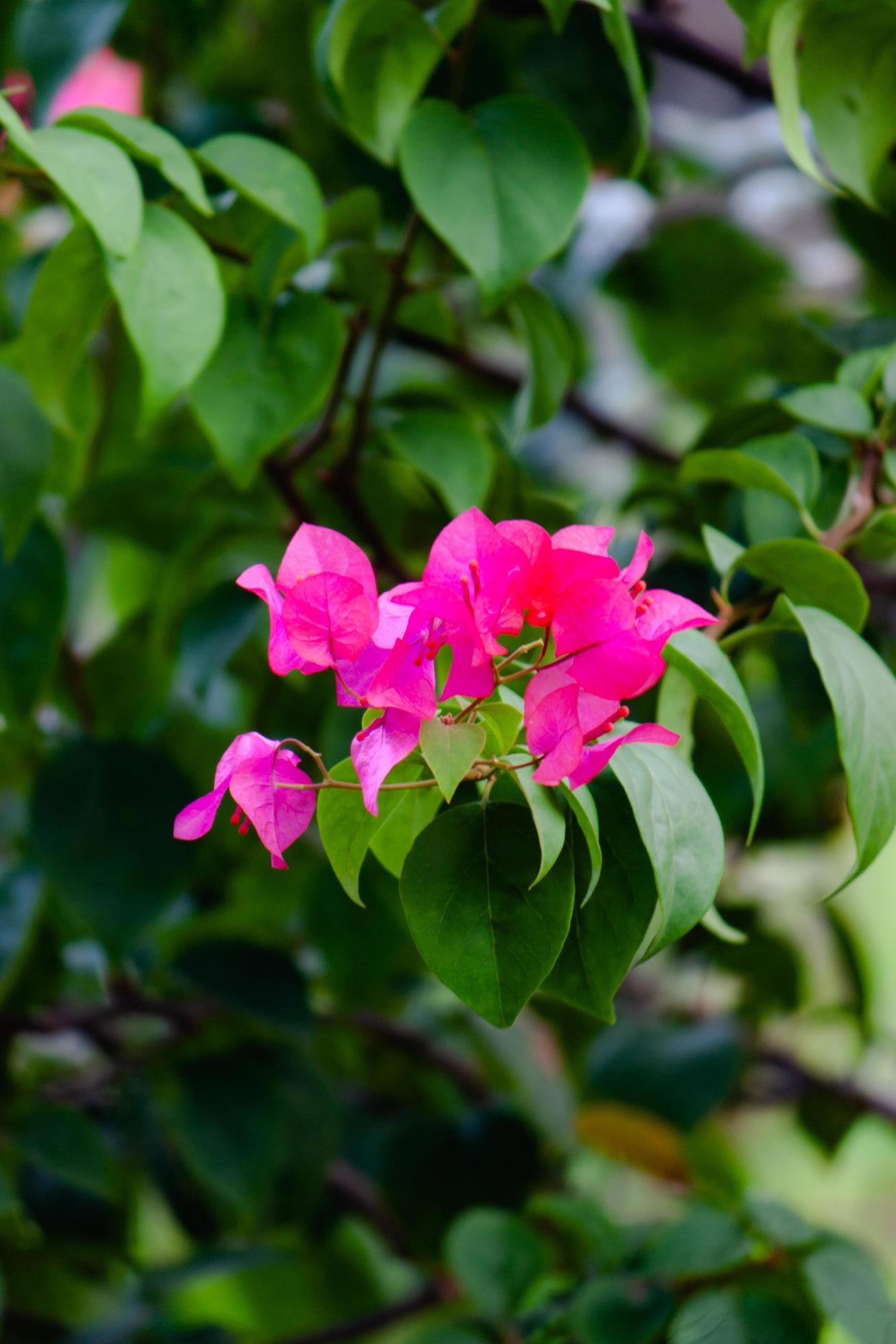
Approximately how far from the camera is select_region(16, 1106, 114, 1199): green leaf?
557 mm

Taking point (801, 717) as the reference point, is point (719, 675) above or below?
above

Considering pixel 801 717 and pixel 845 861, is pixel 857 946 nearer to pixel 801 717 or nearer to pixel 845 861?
pixel 801 717

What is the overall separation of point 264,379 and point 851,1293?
14.2 inches

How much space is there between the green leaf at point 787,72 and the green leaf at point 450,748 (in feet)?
0.73

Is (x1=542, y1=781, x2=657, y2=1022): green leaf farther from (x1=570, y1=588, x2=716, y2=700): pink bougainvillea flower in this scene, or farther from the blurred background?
the blurred background

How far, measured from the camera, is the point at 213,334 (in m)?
0.32

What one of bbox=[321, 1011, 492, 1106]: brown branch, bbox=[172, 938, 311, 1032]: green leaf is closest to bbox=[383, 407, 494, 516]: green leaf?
bbox=[172, 938, 311, 1032]: green leaf

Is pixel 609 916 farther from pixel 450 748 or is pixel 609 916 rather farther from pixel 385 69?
pixel 385 69

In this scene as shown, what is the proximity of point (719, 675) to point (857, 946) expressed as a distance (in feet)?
1.86

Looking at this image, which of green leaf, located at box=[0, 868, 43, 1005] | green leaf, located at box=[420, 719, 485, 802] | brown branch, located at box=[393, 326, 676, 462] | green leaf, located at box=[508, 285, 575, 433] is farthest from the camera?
brown branch, located at box=[393, 326, 676, 462]

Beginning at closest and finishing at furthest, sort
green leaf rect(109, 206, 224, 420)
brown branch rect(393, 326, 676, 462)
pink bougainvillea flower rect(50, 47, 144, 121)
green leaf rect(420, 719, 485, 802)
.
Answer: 1. green leaf rect(420, 719, 485, 802)
2. green leaf rect(109, 206, 224, 420)
3. brown branch rect(393, 326, 676, 462)
4. pink bougainvillea flower rect(50, 47, 144, 121)

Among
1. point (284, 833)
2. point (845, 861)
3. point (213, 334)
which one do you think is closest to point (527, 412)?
point (213, 334)

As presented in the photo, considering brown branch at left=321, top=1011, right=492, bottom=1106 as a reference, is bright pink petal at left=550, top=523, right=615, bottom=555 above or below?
above

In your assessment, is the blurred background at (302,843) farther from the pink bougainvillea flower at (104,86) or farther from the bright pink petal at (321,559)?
the bright pink petal at (321,559)
